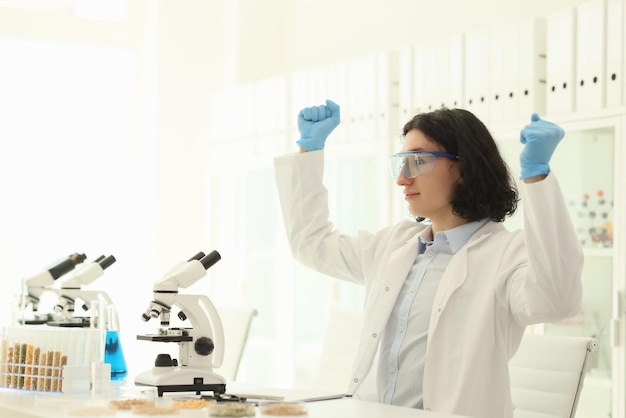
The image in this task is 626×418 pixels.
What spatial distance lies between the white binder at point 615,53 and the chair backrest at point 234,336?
4.68 feet

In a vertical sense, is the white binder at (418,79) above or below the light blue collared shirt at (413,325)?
above

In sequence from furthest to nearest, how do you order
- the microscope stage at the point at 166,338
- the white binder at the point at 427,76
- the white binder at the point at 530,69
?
1. the white binder at the point at 427,76
2. the white binder at the point at 530,69
3. the microscope stage at the point at 166,338

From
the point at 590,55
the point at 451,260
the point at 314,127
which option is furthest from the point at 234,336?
the point at 590,55

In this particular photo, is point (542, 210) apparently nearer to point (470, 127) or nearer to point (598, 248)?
point (470, 127)

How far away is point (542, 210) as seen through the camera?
184cm

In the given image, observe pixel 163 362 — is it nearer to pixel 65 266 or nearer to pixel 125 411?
pixel 125 411

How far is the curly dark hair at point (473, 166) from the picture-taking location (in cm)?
222

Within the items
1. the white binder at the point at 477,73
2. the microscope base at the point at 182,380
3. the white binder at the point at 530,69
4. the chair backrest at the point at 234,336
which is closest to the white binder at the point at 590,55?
the white binder at the point at 530,69

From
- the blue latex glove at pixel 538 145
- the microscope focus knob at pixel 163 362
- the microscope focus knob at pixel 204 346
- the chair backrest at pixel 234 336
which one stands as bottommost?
the chair backrest at pixel 234 336

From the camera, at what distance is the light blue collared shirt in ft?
6.97

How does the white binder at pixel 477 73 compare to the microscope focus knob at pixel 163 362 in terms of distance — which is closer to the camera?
the microscope focus knob at pixel 163 362

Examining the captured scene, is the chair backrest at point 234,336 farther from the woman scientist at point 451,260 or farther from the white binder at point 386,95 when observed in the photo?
the white binder at point 386,95

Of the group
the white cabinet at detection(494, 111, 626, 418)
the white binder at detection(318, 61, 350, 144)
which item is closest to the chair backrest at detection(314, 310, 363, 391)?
the white cabinet at detection(494, 111, 626, 418)

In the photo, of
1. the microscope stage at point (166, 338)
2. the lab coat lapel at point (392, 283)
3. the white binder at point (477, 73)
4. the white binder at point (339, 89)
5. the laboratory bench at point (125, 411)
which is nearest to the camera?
the laboratory bench at point (125, 411)
